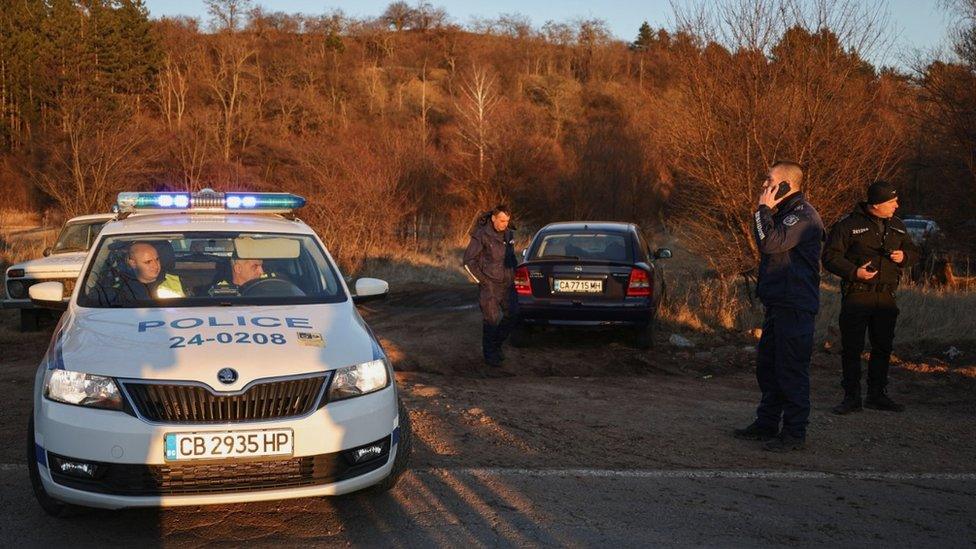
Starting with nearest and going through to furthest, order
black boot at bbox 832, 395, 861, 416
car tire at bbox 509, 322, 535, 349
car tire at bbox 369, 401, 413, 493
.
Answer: car tire at bbox 369, 401, 413, 493 < black boot at bbox 832, 395, 861, 416 < car tire at bbox 509, 322, 535, 349

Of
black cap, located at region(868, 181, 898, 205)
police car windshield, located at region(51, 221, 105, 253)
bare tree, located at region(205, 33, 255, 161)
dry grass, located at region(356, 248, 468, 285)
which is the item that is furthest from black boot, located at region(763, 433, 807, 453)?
bare tree, located at region(205, 33, 255, 161)

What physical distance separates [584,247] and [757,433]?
4925 mm

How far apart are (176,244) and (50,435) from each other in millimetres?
2053

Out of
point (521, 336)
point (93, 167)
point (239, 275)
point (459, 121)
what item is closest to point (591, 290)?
point (521, 336)

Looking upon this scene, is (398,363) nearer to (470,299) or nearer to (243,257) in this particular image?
(243,257)

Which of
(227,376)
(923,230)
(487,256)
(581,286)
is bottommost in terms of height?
(923,230)

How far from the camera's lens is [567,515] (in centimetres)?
475

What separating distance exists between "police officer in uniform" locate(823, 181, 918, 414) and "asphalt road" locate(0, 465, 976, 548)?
1766 millimetres

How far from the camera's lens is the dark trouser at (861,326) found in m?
7.09

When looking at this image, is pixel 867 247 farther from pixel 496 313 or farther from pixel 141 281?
pixel 141 281

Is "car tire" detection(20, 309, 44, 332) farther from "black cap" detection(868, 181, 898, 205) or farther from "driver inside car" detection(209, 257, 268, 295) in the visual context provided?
"black cap" detection(868, 181, 898, 205)

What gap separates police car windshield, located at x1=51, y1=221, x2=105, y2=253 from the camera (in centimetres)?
1304

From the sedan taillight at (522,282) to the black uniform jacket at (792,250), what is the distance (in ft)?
15.5

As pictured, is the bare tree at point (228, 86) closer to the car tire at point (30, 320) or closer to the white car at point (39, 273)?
the white car at point (39, 273)
